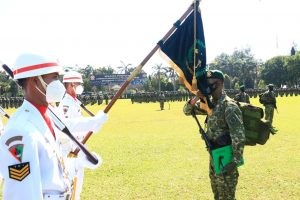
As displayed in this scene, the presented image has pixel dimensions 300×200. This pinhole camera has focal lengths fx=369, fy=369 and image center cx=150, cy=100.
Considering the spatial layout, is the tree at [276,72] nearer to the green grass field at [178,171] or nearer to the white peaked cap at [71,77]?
the green grass field at [178,171]

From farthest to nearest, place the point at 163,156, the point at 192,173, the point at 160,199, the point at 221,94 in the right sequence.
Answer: the point at 163,156, the point at 192,173, the point at 160,199, the point at 221,94

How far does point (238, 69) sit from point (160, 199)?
108059mm

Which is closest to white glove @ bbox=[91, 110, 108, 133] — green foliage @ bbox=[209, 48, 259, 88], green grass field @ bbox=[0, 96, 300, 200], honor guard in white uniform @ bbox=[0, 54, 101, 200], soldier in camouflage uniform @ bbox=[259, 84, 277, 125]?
→ honor guard in white uniform @ bbox=[0, 54, 101, 200]

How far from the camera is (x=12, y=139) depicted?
2.48 meters

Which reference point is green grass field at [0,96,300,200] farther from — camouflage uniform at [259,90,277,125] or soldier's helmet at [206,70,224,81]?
soldier's helmet at [206,70,224,81]

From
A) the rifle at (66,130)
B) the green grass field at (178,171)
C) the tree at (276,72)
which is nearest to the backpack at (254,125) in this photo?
the green grass field at (178,171)

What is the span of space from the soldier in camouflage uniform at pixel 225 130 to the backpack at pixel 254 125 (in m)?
0.33

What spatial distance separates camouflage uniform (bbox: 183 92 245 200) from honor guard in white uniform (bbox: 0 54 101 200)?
223 cm

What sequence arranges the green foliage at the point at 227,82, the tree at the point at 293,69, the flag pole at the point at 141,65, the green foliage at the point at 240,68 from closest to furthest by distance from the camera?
the flag pole at the point at 141,65 → the tree at the point at 293,69 → the green foliage at the point at 227,82 → the green foliage at the point at 240,68

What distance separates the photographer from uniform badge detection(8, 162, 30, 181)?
7.90 ft

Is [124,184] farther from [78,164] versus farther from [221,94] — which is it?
[78,164]

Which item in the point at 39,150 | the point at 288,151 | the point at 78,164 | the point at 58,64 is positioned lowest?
the point at 288,151

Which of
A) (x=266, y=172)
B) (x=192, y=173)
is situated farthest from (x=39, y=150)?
(x=266, y=172)

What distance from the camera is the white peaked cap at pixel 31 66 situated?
2787 mm
